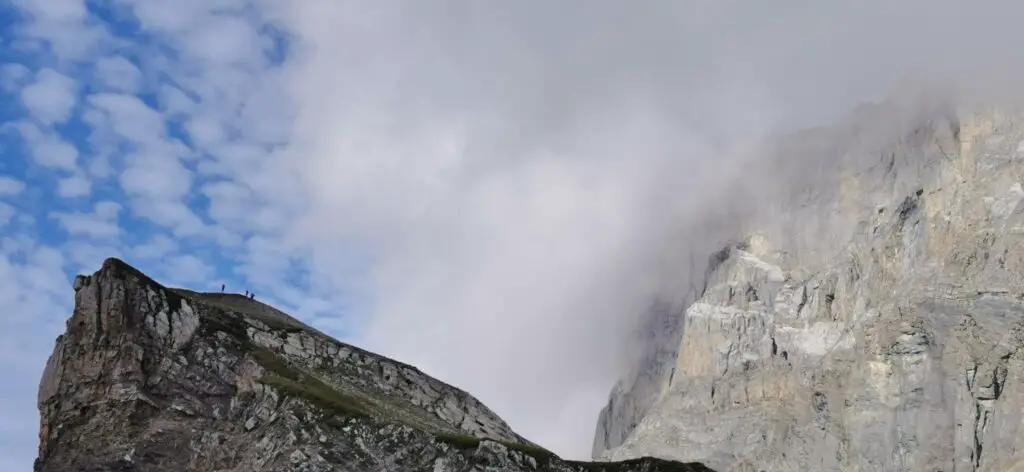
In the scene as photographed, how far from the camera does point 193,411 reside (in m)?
70.7

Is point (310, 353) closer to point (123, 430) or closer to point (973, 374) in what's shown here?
point (123, 430)

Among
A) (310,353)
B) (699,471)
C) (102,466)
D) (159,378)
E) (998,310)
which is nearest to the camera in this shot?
(102,466)

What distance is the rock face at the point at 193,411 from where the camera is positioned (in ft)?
222

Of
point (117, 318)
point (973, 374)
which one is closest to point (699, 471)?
point (117, 318)

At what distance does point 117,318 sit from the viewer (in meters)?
72.3

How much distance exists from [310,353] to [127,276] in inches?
738

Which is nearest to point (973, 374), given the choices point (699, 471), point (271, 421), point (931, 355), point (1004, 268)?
point (931, 355)

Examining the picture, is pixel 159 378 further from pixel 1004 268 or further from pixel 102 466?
pixel 1004 268

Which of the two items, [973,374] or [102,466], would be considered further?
[973,374]

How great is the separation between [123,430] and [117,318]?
8.43 metres

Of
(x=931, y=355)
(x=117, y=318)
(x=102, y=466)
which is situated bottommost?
(x=102, y=466)

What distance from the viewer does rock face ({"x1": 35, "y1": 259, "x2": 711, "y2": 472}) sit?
67.8 m

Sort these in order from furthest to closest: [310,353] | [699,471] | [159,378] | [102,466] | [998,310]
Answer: [998,310], [310,353], [699,471], [159,378], [102,466]

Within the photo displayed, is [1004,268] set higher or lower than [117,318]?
higher
